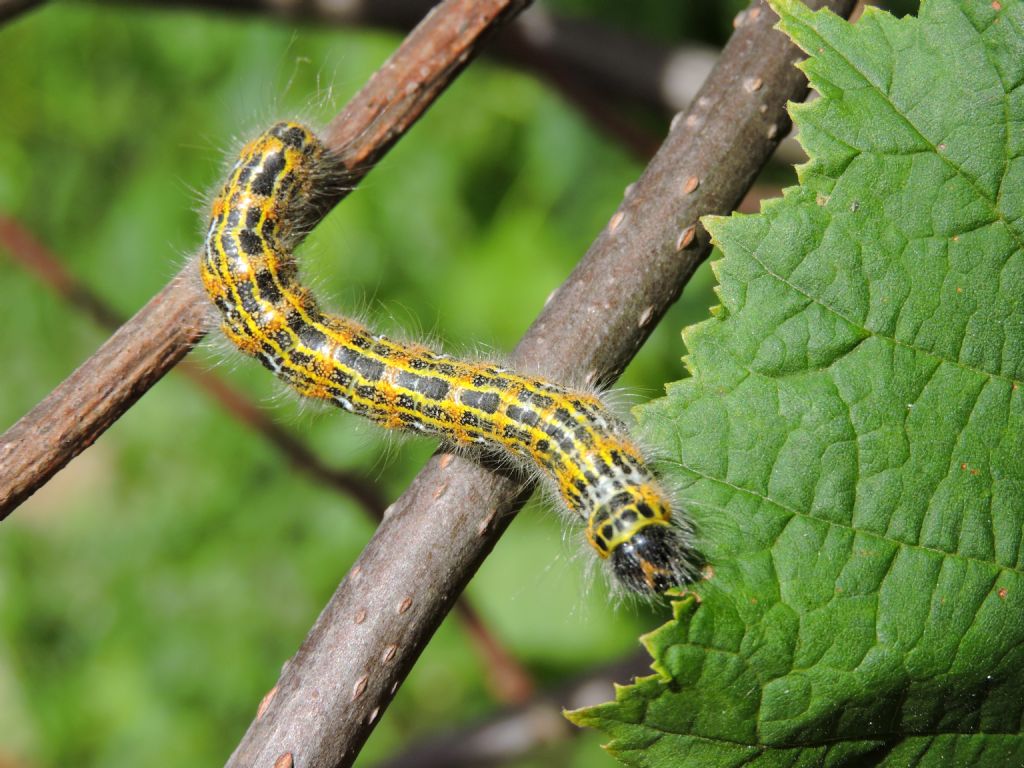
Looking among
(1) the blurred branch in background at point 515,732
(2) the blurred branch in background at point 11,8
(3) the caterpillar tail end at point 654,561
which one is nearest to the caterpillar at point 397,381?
(3) the caterpillar tail end at point 654,561

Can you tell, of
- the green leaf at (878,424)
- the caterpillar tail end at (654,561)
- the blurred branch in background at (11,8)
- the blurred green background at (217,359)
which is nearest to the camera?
the green leaf at (878,424)

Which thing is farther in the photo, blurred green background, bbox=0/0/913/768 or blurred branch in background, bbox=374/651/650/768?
blurred green background, bbox=0/0/913/768

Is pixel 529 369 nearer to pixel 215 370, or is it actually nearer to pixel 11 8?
pixel 11 8

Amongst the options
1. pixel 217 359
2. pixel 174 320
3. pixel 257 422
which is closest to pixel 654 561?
pixel 174 320

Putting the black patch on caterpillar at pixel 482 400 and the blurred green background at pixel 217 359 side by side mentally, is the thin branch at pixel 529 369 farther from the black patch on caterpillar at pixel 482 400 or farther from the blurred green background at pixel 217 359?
the blurred green background at pixel 217 359

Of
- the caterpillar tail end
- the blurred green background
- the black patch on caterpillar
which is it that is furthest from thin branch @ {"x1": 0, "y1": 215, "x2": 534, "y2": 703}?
the blurred green background

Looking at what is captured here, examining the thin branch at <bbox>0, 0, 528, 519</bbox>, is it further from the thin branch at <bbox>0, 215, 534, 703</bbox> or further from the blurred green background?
the blurred green background

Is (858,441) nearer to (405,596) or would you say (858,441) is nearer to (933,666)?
(933,666)
